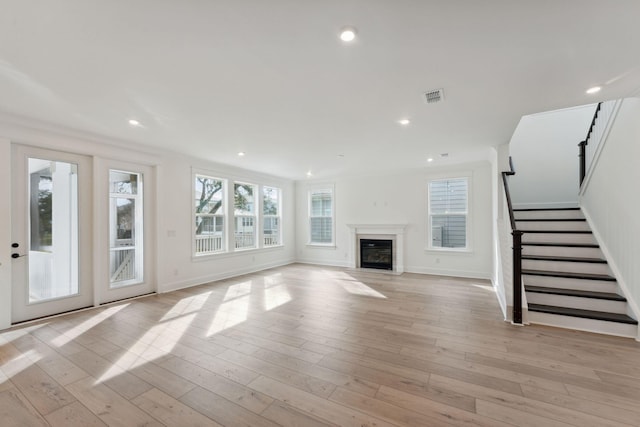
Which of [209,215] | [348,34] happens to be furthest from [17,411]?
[209,215]

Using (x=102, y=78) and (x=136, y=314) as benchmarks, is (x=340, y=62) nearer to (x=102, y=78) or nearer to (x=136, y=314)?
(x=102, y=78)

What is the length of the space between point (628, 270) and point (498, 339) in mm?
1838

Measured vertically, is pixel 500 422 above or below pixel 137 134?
below

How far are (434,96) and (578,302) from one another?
10.3 ft

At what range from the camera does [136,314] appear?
12.5ft

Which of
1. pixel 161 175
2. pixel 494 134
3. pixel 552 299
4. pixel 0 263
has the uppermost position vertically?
pixel 494 134

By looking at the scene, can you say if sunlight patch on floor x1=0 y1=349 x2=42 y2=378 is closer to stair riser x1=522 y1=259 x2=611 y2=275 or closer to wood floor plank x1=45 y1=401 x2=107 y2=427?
wood floor plank x1=45 y1=401 x2=107 y2=427

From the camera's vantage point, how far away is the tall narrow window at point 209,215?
5.82 metres

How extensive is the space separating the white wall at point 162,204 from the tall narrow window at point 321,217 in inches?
55.4

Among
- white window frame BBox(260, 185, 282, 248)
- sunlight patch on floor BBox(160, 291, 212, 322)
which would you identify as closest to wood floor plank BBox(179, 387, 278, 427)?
sunlight patch on floor BBox(160, 291, 212, 322)

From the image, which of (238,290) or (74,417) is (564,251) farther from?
(74,417)

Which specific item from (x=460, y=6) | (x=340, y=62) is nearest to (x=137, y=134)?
(x=340, y=62)

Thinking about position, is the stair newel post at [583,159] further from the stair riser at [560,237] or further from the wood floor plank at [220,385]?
the wood floor plank at [220,385]

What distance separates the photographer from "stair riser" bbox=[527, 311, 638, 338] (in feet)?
9.87
